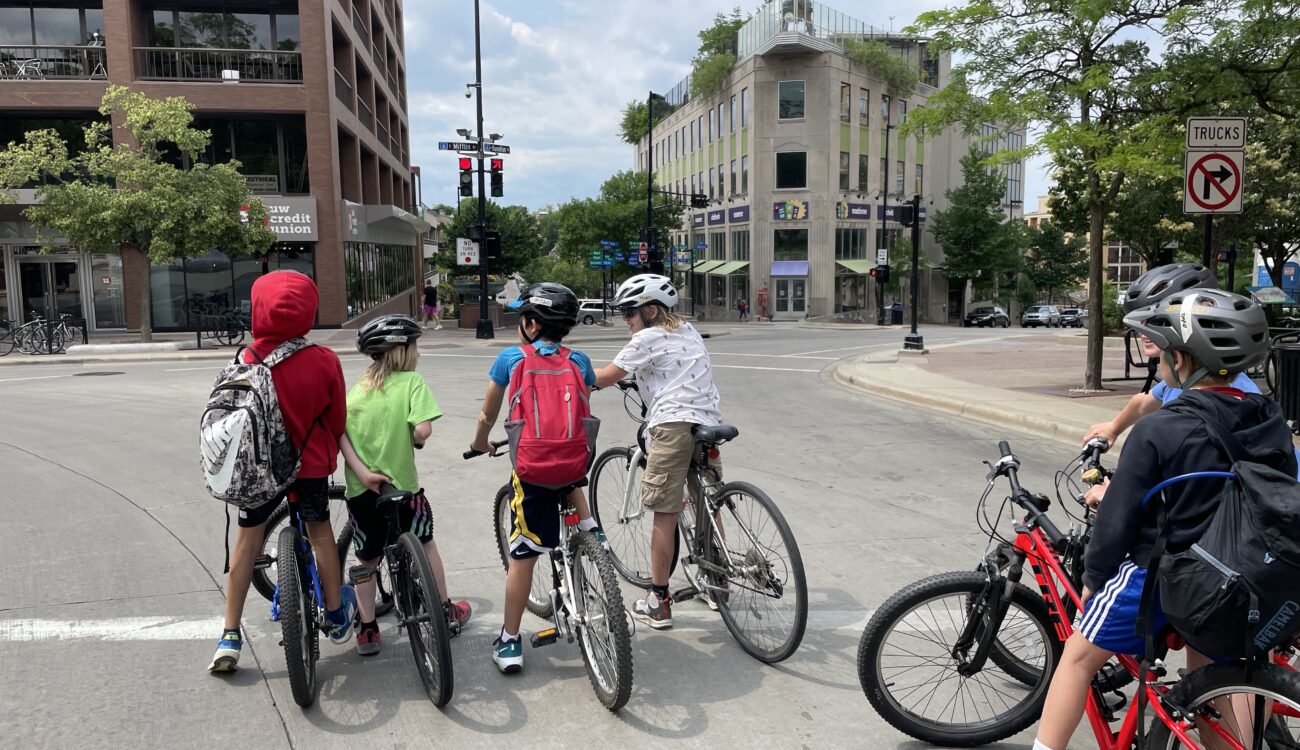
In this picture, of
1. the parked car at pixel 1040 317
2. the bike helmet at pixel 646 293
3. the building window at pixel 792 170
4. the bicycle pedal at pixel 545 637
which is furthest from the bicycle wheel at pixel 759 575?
the parked car at pixel 1040 317

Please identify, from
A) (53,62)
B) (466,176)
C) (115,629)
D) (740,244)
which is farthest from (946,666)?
(740,244)

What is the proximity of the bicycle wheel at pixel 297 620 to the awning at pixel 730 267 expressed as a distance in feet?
166

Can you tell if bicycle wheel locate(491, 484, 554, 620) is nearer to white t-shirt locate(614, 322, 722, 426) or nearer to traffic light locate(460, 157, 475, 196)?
white t-shirt locate(614, 322, 722, 426)

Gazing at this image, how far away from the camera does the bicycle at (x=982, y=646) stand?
309cm

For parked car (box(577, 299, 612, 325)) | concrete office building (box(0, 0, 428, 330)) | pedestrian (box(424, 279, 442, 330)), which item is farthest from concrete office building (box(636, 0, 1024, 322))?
concrete office building (box(0, 0, 428, 330))

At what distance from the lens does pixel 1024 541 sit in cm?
318

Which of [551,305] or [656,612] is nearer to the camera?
[551,305]

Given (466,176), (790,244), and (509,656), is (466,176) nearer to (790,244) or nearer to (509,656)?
(509,656)

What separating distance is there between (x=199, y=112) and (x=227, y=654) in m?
28.0

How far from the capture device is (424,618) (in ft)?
11.9

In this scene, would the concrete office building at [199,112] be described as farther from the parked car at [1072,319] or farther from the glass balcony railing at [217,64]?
the parked car at [1072,319]

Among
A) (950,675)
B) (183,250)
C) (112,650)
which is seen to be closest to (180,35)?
(183,250)

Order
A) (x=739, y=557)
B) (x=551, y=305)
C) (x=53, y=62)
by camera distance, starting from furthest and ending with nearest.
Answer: (x=53, y=62)
(x=739, y=557)
(x=551, y=305)

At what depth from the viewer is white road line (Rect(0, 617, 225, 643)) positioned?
4418 millimetres
